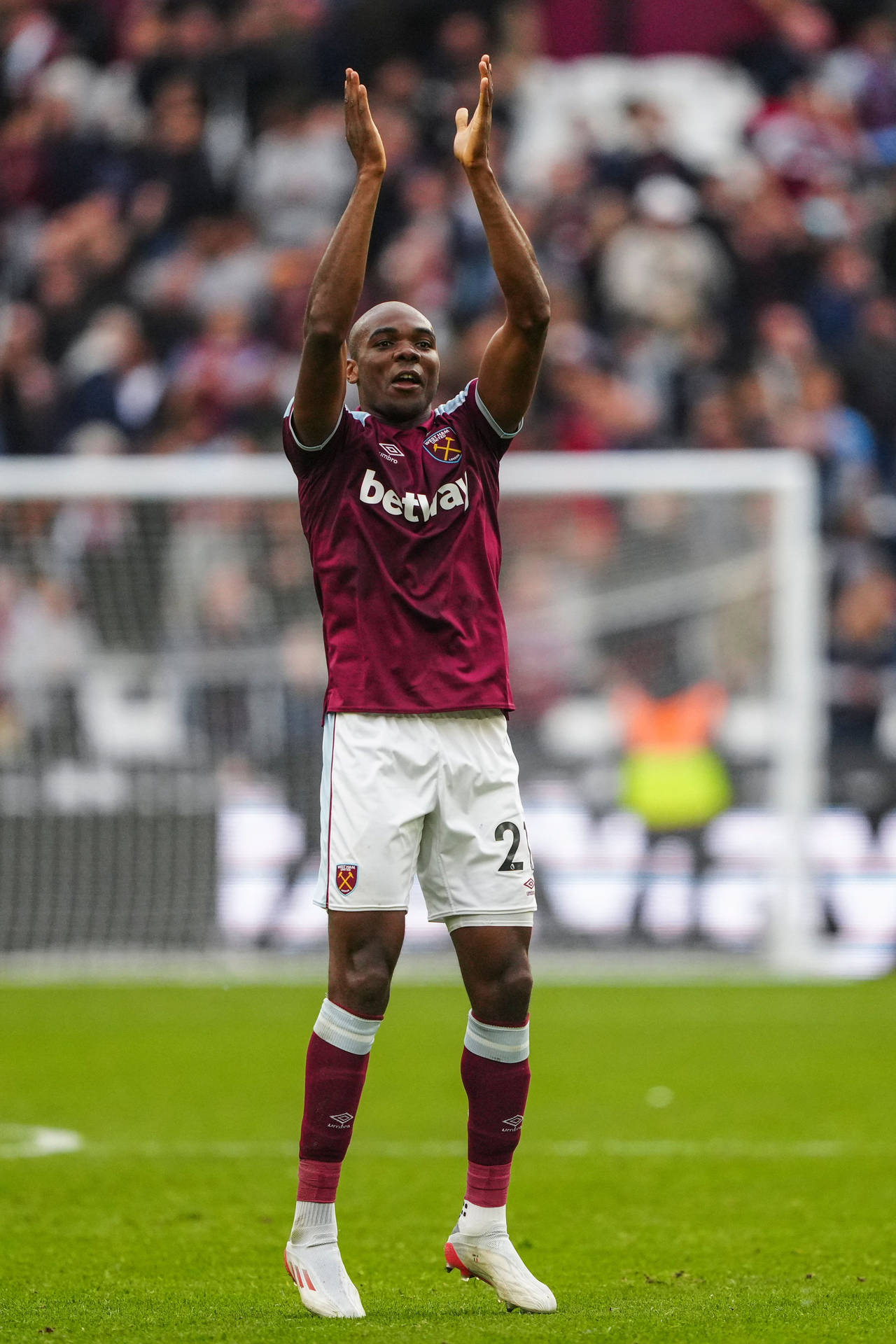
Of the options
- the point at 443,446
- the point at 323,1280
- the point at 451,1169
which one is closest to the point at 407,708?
the point at 443,446

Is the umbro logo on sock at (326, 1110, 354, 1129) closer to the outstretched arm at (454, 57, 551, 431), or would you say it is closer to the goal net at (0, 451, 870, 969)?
the outstretched arm at (454, 57, 551, 431)

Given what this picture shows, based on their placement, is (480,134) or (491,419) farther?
(491,419)

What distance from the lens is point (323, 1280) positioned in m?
4.15

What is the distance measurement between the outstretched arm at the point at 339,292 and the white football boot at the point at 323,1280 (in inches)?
68.9

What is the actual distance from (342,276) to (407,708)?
937 millimetres

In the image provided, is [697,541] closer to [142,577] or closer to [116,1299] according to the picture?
[142,577]

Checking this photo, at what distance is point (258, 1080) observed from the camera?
7773mm

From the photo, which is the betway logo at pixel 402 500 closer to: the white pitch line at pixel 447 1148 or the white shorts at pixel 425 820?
the white shorts at pixel 425 820

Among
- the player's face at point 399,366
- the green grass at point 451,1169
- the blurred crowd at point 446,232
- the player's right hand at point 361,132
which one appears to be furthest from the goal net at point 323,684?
the player's right hand at point 361,132

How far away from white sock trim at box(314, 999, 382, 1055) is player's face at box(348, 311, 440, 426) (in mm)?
1336

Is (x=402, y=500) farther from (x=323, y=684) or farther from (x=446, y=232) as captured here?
(x=446, y=232)

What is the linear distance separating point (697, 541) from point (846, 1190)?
608 cm

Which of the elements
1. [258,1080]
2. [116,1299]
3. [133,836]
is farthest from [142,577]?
[116,1299]

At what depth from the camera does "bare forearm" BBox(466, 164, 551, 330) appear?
429 cm
